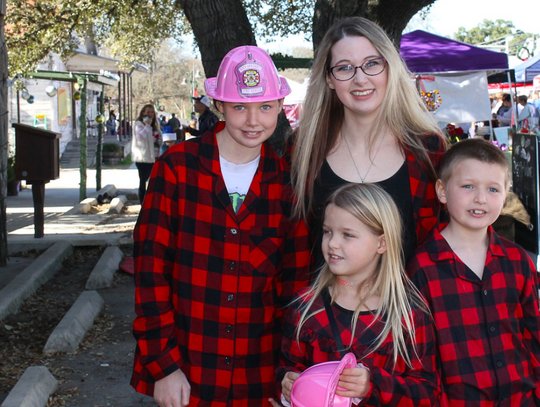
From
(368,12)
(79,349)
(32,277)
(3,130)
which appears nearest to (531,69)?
(368,12)

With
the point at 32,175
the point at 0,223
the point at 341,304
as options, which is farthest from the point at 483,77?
the point at 341,304

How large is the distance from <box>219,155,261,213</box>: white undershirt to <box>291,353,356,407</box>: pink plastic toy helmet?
72 cm

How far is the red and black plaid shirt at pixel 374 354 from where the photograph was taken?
6.32 ft

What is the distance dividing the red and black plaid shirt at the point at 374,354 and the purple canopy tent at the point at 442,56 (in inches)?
380

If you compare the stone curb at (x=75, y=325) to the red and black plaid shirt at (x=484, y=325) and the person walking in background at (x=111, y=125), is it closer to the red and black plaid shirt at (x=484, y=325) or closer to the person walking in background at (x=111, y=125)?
the red and black plaid shirt at (x=484, y=325)

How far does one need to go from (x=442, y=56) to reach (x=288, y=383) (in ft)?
33.3

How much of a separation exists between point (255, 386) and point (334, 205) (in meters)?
0.76

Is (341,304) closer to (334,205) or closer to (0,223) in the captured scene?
(334,205)

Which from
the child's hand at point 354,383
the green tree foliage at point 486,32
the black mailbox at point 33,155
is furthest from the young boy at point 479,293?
the green tree foliage at point 486,32

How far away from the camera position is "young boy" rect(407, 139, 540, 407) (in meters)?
2.09

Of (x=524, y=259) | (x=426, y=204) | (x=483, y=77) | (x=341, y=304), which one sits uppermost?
(x=483, y=77)

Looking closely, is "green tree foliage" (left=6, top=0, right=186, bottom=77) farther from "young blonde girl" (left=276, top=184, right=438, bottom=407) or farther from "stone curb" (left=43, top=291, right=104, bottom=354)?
"young blonde girl" (left=276, top=184, right=438, bottom=407)

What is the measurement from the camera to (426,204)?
240 centimetres

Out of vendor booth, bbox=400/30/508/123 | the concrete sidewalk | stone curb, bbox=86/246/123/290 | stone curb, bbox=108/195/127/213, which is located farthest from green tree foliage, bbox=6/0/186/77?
stone curb, bbox=86/246/123/290
